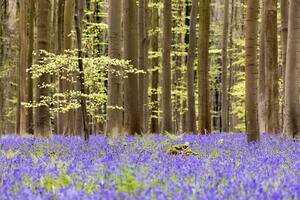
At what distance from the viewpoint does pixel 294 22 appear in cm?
1431

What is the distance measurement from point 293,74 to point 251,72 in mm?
3101

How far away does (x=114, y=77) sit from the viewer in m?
15.5

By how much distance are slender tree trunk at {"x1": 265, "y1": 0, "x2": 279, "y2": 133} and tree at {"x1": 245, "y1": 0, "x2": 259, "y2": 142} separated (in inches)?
242

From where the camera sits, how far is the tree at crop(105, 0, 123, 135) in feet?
50.4

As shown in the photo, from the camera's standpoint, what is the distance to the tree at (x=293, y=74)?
1421 centimetres

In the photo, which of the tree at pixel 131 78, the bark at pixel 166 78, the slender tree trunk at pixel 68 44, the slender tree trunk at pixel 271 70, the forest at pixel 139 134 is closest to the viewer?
the forest at pixel 139 134

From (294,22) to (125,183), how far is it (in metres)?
11.2

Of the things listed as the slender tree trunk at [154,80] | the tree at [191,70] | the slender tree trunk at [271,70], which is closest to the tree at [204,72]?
the tree at [191,70]

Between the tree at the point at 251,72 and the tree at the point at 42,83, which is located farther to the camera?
the tree at the point at 42,83

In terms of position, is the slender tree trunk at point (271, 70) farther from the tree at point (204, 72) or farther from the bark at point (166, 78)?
the bark at point (166, 78)

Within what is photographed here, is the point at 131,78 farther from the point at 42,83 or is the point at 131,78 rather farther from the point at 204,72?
the point at 204,72

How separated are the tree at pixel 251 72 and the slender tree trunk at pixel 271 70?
6.15 metres

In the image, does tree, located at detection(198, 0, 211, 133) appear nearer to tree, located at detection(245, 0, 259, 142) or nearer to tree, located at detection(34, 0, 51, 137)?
tree, located at detection(34, 0, 51, 137)

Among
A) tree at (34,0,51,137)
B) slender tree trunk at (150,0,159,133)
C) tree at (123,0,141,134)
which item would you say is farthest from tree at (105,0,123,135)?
slender tree trunk at (150,0,159,133)
